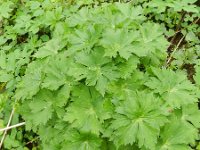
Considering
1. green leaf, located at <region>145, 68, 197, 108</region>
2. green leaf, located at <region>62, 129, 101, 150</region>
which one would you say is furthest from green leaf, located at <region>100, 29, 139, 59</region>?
green leaf, located at <region>62, 129, 101, 150</region>

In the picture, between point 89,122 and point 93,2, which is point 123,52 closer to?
point 89,122

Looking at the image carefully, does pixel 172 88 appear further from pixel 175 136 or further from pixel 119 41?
pixel 119 41


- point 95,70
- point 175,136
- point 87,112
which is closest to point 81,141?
point 87,112

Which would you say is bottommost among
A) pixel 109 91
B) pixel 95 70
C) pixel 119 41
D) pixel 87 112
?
pixel 87 112

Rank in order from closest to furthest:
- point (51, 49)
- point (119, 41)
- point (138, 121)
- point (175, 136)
Answer: point (138, 121), point (175, 136), point (119, 41), point (51, 49)

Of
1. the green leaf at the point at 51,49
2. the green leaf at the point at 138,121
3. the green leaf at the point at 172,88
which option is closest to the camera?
the green leaf at the point at 138,121

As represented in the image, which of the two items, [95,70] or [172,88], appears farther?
[172,88]

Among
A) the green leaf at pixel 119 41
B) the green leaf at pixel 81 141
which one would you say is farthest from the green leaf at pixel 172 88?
the green leaf at pixel 81 141

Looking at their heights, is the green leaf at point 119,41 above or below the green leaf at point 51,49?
above

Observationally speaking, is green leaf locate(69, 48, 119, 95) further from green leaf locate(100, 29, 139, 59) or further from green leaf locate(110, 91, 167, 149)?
green leaf locate(110, 91, 167, 149)

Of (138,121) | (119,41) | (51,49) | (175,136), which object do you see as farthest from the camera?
(51,49)

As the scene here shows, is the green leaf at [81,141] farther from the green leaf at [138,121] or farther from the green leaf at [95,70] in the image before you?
the green leaf at [95,70]
